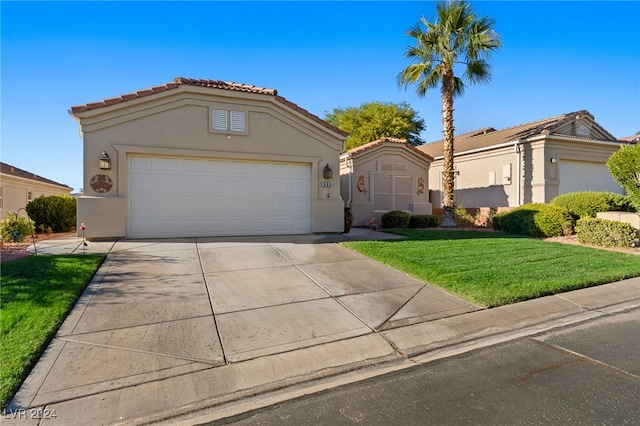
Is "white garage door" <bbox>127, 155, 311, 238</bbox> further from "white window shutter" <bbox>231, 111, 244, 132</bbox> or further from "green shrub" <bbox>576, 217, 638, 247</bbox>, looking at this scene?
"green shrub" <bbox>576, 217, 638, 247</bbox>

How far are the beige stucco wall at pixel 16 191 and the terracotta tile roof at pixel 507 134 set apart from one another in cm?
2294

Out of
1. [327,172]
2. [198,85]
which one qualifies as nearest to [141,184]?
[198,85]

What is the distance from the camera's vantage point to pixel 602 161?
17.9 m

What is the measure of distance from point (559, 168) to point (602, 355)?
51.0ft

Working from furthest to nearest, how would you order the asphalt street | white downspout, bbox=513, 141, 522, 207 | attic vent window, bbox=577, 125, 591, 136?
attic vent window, bbox=577, 125, 591, 136
white downspout, bbox=513, 141, 522, 207
the asphalt street

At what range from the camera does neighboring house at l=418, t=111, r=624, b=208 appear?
1645 centimetres

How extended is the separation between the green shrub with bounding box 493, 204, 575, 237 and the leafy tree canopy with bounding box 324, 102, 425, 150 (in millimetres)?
18596

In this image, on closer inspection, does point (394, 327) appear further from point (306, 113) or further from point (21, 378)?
point (306, 113)

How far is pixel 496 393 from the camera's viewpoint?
127 inches

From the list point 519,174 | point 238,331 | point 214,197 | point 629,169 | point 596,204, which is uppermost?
point 519,174

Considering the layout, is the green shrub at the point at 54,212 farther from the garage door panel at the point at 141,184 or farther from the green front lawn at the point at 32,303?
the green front lawn at the point at 32,303

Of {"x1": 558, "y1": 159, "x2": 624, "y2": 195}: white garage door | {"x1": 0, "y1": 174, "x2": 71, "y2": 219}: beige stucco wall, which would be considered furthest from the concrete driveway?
{"x1": 0, "y1": 174, "x2": 71, "y2": 219}: beige stucco wall

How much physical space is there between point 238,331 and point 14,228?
355 inches

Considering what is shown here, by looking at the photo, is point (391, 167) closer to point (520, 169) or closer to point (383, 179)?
point (383, 179)
